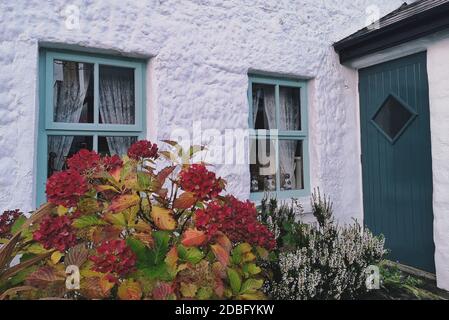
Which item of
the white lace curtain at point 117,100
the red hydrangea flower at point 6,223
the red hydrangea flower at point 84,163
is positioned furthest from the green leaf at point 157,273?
the white lace curtain at point 117,100

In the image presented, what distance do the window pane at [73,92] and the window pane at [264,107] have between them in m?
1.76

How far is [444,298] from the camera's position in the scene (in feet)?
10.3

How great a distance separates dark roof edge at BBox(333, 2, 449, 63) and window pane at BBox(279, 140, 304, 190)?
124 centimetres

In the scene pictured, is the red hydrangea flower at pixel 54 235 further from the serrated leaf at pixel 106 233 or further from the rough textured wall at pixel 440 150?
the rough textured wall at pixel 440 150

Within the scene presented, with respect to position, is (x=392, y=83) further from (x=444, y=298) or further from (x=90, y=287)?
(x=90, y=287)

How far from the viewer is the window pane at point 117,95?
3250 mm

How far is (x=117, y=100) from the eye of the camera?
10.9 feet

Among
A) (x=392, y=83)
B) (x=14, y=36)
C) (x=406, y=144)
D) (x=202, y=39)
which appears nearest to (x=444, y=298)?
(x=406, y=144)

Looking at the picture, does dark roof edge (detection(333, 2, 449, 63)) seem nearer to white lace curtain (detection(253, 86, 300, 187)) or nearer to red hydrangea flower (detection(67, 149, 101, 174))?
white lace curtain (detection(253, 86, 300, 187))

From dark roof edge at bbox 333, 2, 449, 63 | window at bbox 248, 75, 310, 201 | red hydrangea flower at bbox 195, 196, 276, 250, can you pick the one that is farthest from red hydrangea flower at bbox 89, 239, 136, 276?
dark roof edge at bbox 333, 2, 449, 63

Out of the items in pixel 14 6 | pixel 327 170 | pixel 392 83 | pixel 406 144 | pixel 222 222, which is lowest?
pixel 222 222

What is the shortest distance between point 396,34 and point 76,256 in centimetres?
369

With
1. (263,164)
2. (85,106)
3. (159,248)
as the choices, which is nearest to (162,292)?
(159,248)

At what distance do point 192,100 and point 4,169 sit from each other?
1682 millimetres
